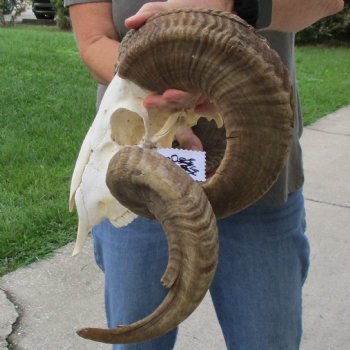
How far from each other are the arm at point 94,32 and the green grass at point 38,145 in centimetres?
253

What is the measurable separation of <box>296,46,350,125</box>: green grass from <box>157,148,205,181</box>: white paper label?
6655 millimetres

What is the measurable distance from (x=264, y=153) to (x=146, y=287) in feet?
2.73

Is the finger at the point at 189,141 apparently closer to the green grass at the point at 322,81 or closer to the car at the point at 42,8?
the green grass at the point at 322,81

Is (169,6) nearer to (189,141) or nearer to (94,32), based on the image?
(189,141)

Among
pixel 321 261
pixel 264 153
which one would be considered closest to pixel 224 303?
pixel 264 153

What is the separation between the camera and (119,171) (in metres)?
1.45

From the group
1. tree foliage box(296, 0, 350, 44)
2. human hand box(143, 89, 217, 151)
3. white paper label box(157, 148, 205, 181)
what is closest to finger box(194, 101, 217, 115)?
human hand box(143, 89, 217, 151)

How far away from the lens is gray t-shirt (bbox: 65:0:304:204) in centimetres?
202

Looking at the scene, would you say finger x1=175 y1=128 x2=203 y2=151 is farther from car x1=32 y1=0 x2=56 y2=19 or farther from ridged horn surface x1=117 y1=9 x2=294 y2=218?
car x1=32 y1=0 x2=56 y2=19

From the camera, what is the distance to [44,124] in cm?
698

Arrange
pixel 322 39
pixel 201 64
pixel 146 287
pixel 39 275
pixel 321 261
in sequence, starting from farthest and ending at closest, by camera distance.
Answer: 1. pixel 322 39
2. pixel 321 261
3. pixel 39 275
4. pixel 146 287
5. pixel 201 64

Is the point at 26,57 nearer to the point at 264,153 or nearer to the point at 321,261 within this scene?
the point at 321,261

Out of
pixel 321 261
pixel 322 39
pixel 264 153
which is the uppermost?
pixel 264 153

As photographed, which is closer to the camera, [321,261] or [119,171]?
[119,171]
